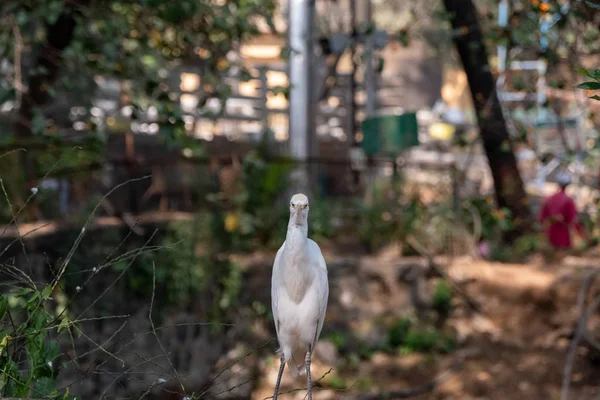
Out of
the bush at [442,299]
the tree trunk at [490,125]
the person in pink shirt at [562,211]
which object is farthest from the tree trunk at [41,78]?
the person in pink shirt at [562,211]

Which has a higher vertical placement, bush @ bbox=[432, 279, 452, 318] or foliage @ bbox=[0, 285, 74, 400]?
foliage @ bbox=[0, 285, 74, 400]

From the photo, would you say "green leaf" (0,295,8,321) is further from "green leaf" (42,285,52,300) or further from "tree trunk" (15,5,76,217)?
"tree trunk" (15,5,76,217)

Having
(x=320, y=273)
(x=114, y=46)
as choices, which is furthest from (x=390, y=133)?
(x=320, y=273)

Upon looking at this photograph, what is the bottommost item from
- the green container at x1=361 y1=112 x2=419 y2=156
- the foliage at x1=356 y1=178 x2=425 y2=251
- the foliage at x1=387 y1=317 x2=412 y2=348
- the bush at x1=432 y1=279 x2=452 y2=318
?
the foliage at x1=387 y1=317 x2=412 y2=348

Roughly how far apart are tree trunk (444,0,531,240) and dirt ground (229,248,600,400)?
2.41ft

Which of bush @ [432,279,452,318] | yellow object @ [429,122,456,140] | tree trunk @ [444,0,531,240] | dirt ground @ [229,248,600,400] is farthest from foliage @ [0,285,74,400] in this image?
yellow object @ [429,122,456,140]

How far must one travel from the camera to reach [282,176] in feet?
29.0

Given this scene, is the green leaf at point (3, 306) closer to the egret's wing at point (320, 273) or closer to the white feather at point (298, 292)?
the white feather at point (298, 292)

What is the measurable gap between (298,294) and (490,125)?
550 cm

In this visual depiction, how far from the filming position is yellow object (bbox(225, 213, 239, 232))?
8562 mm

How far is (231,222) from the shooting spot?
8.59 metres

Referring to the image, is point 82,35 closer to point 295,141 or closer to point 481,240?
point 295,141

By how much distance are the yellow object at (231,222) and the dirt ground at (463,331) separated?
369mm

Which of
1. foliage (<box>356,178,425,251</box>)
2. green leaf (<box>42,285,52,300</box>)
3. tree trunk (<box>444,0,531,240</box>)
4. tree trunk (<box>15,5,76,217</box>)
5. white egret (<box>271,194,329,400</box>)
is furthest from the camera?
foliage (<box>356,178,425,251</box>)
